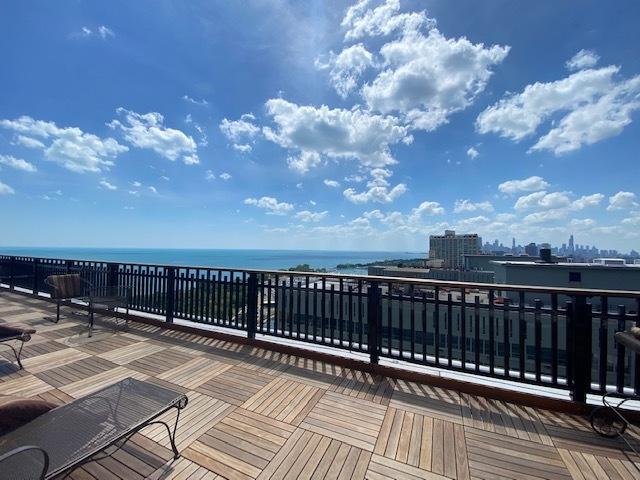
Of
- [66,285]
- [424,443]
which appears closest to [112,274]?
[66,285]

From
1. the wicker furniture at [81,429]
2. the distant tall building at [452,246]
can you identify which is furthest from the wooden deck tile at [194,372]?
the distant tall building at [452,246]

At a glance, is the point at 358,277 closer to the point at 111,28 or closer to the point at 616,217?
the point at 111,28

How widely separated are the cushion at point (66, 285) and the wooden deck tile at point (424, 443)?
20.5 ft

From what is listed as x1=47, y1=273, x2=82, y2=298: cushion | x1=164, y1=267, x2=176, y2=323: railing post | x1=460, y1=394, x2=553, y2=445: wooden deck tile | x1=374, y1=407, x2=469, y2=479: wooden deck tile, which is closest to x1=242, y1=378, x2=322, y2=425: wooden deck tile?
x1=374, y1=407, x2=469, y2=479: wooden deck tile

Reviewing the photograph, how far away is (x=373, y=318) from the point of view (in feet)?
11.3

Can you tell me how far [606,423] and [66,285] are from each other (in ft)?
26.4

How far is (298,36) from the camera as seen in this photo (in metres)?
6.53

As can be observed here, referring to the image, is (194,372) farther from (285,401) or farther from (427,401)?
(427,401)

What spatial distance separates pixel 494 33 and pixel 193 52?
7.70m

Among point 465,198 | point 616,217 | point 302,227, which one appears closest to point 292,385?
point 616,217

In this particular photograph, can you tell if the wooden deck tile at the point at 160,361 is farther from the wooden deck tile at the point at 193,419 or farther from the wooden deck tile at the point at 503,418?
the wooden deck tile at the point at 503,418

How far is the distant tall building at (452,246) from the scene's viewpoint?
59.5 m

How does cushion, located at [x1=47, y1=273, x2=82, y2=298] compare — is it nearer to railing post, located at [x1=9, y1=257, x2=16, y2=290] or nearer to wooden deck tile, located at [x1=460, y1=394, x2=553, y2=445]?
railing post, located at [x1=9, y1=257, x2=16, y2=290]

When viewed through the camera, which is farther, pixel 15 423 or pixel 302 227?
pixel 302 227
